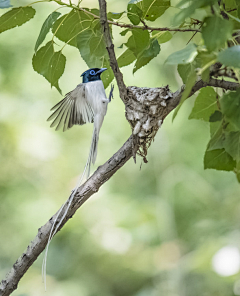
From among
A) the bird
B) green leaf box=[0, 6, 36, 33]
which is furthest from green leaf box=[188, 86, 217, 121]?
the bird

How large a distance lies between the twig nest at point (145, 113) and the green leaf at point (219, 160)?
276 millimetres

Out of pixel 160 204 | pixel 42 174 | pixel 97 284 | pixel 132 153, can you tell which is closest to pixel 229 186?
pixel 160 204

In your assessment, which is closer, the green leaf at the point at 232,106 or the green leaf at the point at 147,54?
the green leaf at the point at 232,106

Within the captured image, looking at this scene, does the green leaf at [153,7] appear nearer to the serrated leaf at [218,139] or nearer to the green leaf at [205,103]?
the green leaf at [205,103]

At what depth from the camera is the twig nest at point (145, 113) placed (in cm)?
97

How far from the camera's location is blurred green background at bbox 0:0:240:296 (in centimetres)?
275

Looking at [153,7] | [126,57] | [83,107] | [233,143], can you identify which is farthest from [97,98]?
[233,143]

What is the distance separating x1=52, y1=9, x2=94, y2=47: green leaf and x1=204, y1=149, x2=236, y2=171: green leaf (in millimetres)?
451

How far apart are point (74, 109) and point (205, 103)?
2.52 ft

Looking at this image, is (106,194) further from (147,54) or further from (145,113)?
(147,54)

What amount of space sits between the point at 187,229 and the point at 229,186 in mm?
530

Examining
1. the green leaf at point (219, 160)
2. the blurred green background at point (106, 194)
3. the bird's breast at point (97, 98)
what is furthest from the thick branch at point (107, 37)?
the blurred green background at point (106, 194)

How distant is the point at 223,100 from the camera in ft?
1.69

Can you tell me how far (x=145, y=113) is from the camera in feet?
3.44
